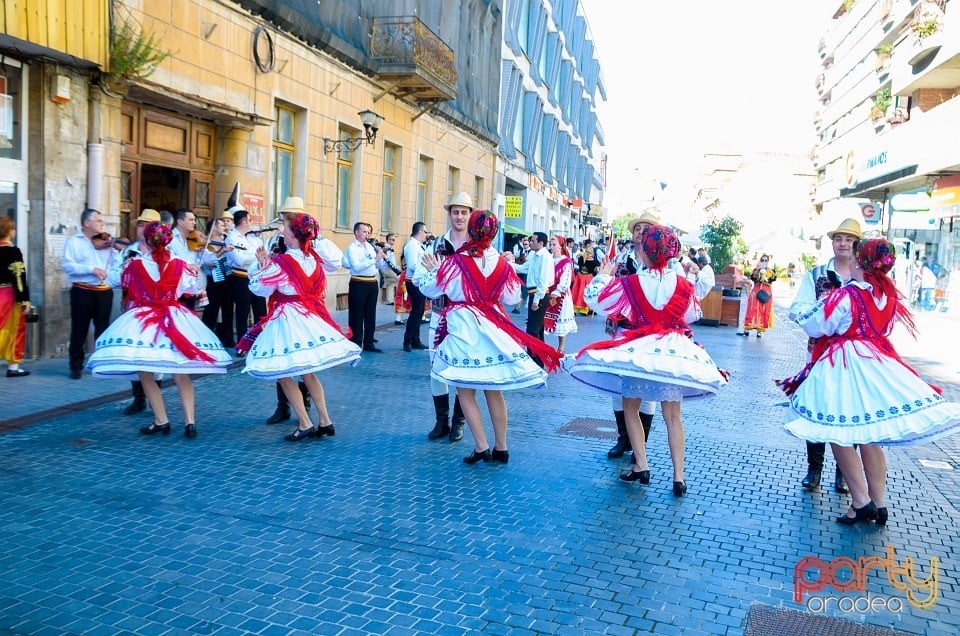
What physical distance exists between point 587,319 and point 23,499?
53.6 feet

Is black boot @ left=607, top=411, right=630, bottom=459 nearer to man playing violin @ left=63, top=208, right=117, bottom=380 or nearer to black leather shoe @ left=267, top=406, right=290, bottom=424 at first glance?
black leather shoe @ left=267, top=406, right=290, bottom=424

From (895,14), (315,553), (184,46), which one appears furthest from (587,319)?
(895,14)

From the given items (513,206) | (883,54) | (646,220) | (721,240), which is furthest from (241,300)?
(883,54)

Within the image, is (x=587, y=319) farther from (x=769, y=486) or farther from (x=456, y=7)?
(x=769, y=486)

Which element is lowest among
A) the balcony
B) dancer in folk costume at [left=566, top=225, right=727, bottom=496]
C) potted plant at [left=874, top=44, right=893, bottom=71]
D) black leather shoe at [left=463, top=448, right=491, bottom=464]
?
black leather shoe at [left=463, top=448, right=491, bottom=464]

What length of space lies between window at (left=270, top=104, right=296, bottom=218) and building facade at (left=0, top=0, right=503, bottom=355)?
4cm

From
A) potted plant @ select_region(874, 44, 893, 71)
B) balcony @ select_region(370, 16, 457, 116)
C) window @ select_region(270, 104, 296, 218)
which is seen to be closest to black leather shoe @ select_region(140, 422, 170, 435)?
window @ select_region(270, 104, 296, 218)

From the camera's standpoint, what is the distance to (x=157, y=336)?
6.43 meters

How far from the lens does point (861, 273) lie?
5180 millimetres

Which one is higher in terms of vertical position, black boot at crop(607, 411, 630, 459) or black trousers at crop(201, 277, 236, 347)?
black trousers at crop(201, 277, 236, 347)

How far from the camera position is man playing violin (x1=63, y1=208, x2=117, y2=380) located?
880cm

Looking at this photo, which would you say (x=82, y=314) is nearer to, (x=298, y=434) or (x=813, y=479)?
(x=298, y=434)

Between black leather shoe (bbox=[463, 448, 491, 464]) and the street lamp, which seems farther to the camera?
the street lamp

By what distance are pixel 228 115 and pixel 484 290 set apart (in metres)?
8.06
